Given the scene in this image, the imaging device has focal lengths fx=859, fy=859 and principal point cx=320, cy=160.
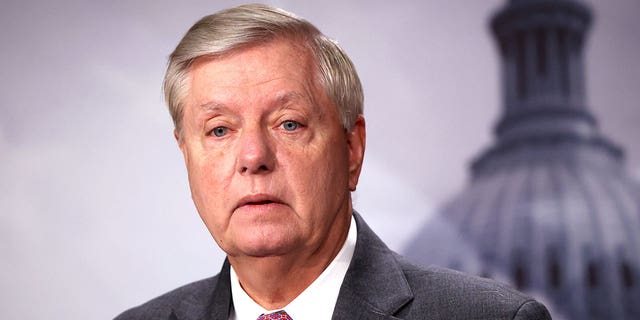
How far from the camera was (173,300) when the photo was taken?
84.0 inches

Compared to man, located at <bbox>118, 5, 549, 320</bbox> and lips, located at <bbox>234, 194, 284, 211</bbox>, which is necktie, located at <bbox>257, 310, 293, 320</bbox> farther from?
lips, located at <bbox>234, 194, 284, 211</bbox>

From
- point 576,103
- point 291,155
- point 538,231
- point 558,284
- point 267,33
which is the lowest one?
point 558,284

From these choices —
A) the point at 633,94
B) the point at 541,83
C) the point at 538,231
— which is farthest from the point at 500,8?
the point at 538,231

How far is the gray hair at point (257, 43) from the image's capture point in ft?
5.73

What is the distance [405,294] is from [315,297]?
0.63ft

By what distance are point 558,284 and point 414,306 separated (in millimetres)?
2742

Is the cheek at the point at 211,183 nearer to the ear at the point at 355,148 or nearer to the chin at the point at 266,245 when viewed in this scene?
the chin at the point at 266,245

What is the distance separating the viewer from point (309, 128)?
1762 millimetres

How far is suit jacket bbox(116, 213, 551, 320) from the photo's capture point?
69.0 inches

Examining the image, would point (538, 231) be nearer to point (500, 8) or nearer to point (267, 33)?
point (500, 8)

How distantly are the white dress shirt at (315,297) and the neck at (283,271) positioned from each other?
0.01 metres

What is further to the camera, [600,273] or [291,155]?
[600,273]

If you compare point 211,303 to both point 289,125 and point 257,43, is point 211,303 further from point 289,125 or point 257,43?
point 257,43

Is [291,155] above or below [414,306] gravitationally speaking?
above
